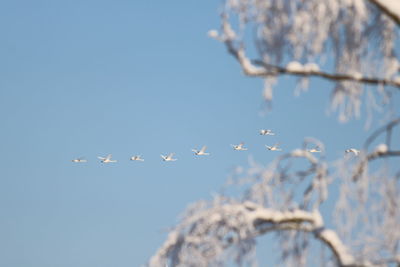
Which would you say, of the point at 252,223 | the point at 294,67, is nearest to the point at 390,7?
the point at 294,67

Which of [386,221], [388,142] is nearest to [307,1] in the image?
[388,142]

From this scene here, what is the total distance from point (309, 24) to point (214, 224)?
2.33 metres

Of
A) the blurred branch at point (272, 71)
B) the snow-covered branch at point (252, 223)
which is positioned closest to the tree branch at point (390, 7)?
the blurred branch at point (272, 71)

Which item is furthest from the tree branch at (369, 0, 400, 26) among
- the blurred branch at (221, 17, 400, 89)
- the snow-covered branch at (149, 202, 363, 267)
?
the snow-covered branch at (149, 202, 363, 267)

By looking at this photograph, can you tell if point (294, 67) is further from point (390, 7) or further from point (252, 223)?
point (252, 223)

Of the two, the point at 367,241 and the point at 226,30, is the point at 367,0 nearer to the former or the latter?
the point at 226,30

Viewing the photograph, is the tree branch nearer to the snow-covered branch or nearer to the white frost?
the white frost

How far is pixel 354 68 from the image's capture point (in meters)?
7.27

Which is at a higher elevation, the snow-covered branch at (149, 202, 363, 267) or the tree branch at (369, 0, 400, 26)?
the tree branch at (369, 0, 400, 26)

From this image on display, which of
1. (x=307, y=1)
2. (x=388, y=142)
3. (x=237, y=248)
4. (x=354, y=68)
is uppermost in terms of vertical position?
(x=307, y=1)

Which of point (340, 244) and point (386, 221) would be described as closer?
point (386, 221)

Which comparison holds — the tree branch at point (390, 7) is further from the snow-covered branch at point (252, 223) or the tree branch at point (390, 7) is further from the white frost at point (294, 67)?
the snow-covered branch at point (252, 223)

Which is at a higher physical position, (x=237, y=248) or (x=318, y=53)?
(x=318, y=53)

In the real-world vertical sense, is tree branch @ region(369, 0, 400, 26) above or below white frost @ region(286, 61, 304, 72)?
above
